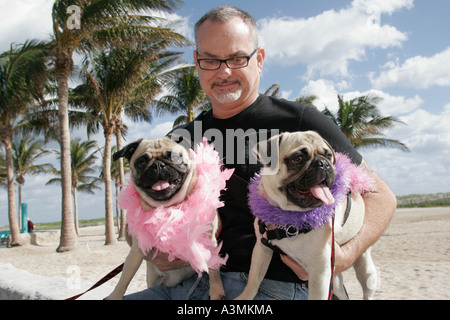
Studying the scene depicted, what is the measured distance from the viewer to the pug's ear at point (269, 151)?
2.14 meters

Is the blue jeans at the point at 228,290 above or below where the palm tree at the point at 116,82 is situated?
below

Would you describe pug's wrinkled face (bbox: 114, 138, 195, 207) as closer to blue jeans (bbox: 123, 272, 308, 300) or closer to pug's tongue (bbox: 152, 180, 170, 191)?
pug's tongue (bbox: 152, 180, 170, 191)

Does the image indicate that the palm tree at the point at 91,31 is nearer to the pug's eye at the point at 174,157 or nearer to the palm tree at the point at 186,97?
the palm tree at the point at 186,97

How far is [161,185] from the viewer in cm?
247

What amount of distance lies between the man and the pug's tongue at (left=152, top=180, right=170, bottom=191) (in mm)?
410

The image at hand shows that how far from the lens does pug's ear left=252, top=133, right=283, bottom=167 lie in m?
2.14

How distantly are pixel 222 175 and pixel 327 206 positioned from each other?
2.18 feet

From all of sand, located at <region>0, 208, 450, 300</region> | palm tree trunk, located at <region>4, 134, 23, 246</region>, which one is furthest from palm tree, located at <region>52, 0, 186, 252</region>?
palm tree trunk, located at <region>4, 134, 23, 246</region>

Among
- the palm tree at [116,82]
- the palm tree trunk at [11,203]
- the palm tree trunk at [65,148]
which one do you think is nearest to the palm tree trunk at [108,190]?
the palm tree at [116,82]

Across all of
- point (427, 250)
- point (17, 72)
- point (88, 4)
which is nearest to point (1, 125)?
point (17, 72)

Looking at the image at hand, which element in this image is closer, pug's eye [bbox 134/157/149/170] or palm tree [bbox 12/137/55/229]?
pug's eye [bbox 134/157/149/170]

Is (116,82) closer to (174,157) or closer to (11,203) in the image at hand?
(11,203)

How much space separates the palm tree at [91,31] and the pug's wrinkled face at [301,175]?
43.0 ft
